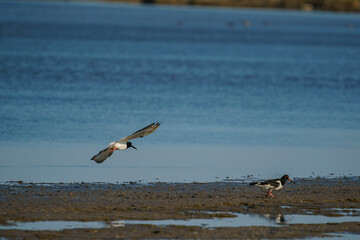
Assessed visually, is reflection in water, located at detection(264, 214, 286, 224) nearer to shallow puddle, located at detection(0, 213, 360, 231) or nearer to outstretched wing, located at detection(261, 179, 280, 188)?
shallow puddle, located at detection(0, 213, 360, 231)

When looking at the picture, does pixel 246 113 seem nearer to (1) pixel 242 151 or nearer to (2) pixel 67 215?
(1) pixel 242 151

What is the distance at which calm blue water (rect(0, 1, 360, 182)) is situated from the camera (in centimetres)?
1866

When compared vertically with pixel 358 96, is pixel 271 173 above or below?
below

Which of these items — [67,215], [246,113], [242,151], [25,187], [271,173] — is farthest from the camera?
[246,113]

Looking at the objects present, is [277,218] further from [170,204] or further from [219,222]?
[170,204]

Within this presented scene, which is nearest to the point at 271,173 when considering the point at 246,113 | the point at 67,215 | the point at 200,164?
the point at 200,164

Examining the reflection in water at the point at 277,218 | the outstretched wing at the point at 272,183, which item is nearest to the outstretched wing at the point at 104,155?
the outstretched wing at the point at 272,183

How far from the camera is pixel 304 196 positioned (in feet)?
49.7

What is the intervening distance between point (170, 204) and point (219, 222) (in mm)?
1376

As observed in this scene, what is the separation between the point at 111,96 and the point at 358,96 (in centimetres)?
1266

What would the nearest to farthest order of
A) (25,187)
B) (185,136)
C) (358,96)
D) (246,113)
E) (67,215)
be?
(67,215)
(25,187)
(185,136)
(246,113)
(358,96)

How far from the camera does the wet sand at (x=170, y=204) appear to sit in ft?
39.3

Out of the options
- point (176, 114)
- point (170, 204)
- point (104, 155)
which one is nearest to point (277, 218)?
point (170, 204)

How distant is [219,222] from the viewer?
42.0 feet
